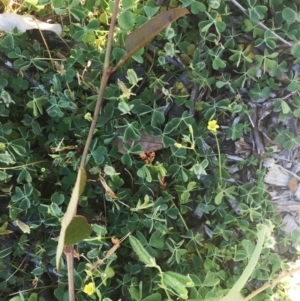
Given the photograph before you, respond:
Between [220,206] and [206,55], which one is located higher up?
[206,55]

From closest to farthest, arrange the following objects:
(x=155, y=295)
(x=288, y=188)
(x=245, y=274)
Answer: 1. (x=245, y=274)
2. (x=155, y=295)
3. (x=288, y=188)

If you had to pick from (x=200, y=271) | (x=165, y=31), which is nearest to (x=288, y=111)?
(x=165, y=31)

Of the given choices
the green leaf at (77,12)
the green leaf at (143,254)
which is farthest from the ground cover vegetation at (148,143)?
the green leaf at (143,254)

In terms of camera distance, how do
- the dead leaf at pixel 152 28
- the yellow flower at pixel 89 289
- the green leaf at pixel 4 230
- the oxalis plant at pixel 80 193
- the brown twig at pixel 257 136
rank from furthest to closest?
the brown twig at pixel 257 136 → the green leaf at pixel 4 230 → the yellow flower at pixel 89 289 → the dead leaf at pixel 152 28 → the oxalis plant at pixel 80 193

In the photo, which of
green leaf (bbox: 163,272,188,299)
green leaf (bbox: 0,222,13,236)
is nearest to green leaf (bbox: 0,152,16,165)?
green leaf (bbox: 0,222,13,236)

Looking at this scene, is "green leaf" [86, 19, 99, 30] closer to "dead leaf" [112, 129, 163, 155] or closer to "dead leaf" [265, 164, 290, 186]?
"dead leaf" [112, 129, 163, 155]

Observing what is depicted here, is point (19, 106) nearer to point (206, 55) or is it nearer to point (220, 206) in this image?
point (206, 55)

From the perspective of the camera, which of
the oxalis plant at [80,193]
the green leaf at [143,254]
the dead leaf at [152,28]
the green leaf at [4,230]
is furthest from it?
the green leaf at [4,230]

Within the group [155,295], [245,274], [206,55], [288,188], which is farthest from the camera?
[288,188]

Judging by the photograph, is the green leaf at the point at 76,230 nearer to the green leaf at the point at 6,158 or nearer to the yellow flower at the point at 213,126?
the green leaf at the point at 6,158
